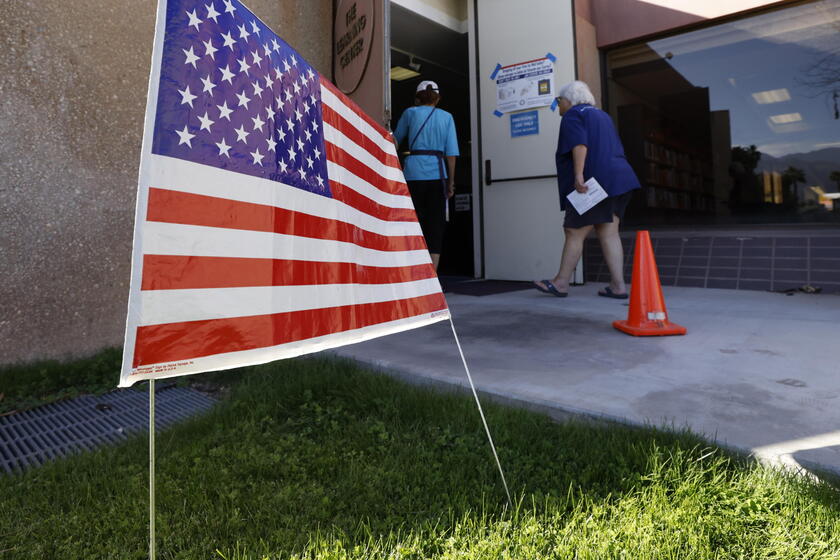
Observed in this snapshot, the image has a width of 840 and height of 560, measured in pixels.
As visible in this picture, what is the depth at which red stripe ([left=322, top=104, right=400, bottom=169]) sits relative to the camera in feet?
4.99

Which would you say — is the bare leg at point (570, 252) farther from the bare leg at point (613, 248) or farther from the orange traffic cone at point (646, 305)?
the orange traffic cone at point (646, 305)

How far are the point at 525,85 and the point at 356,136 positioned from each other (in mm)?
4652

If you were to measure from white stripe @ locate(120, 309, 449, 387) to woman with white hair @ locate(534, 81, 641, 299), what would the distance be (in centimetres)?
314

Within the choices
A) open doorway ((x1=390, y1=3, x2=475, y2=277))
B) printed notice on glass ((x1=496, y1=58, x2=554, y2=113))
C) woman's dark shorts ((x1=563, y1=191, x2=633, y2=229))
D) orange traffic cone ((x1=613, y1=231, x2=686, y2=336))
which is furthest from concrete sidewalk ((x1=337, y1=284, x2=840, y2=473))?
open doorway ((x1=390, y1=3, x2=475, y2=277))

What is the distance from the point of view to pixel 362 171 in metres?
1.69

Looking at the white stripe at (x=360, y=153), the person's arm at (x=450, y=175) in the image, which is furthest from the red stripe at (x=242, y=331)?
the person's arm at (x=450, y=175)

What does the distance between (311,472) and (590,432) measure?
35.8 inches

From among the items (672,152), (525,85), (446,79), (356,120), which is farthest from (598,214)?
(446,79)

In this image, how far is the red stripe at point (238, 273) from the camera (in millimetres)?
970

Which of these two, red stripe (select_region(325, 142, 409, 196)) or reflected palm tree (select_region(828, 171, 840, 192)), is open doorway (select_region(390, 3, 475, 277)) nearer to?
reflected palm tree (select_region(828, 171, 840, 192))

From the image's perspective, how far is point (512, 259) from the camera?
6062 mm

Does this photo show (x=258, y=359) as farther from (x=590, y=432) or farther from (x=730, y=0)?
(x=730, y=0)

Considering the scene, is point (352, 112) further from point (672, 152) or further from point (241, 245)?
point (672, 152)

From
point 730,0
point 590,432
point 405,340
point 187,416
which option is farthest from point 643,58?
point 187,416
